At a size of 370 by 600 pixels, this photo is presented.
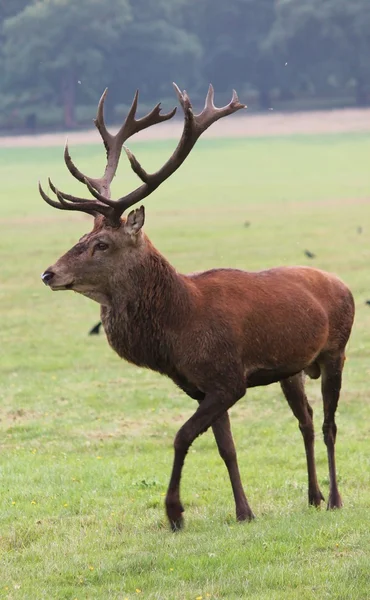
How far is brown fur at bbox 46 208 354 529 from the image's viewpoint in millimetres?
9156

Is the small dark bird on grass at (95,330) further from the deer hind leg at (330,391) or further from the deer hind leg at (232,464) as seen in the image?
the deer hind leg at (232,464)

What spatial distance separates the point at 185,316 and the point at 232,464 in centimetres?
116

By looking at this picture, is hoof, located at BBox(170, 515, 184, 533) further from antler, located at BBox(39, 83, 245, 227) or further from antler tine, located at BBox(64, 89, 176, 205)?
antler tine, located at BBox(64, 89, 176, 205)

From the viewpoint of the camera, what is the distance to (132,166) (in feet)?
29.8

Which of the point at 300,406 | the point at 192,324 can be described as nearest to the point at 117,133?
the point at 192,324

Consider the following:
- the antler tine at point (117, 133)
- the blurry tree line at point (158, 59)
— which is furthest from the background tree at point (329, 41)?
the antler tine at point (117, 133)

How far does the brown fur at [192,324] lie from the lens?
30.0 feet

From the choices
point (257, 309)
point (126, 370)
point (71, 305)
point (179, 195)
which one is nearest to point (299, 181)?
point (179, 195)

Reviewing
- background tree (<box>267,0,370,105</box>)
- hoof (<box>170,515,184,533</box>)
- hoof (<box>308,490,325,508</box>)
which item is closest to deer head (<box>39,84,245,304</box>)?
hoof (<box>170,515,184,533</box>)

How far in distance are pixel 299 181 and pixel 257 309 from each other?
49496 mm

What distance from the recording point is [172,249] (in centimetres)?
3256

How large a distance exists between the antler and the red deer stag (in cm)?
1

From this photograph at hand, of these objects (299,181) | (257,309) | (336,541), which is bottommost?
(299,181)

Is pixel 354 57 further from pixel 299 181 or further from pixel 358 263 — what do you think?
pixel 358 263
